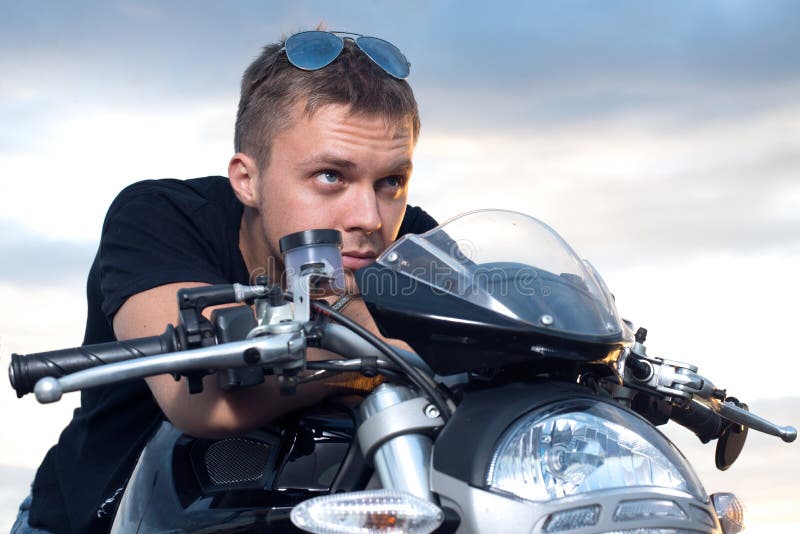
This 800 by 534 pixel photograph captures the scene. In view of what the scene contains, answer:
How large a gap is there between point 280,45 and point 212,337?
2.01 metres

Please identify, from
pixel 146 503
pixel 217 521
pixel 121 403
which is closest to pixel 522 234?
pixel 217 521

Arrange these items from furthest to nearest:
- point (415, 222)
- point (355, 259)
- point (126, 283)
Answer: point (415, 222)
point (355, 259)
point (126, 283)

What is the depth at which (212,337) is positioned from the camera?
1.78m

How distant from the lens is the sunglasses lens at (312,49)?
3281 millimetres

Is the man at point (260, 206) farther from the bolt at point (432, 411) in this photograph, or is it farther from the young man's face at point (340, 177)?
the bolt at point (432, 411)

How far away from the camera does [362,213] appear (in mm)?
2918

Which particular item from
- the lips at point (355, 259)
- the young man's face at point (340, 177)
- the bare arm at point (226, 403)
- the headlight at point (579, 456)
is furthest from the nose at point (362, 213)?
the headlight at point (579, 456)

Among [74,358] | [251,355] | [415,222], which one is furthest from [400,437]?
[415,222]

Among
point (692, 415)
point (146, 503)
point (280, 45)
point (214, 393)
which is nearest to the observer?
point (214, 393)

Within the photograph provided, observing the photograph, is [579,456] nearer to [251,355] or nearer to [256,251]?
[251,355]

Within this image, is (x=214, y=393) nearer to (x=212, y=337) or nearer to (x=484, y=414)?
(x=212, y=337)

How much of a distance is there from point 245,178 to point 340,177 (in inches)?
20.2

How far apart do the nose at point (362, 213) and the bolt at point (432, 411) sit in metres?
1.15

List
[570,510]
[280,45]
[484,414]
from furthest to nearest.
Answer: [280,45]
[484,414]
[570,510]
